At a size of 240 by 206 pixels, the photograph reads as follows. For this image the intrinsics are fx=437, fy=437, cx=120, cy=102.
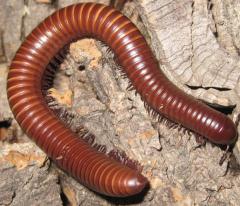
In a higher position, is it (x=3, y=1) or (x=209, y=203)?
(x=3, y=1)

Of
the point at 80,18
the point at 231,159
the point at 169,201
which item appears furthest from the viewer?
the point at 80,18

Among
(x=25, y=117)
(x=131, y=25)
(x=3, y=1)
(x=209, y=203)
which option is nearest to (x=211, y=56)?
(x=131, y=25)

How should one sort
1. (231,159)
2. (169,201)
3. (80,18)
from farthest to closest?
1. (80,18)
2. (231,159)
3. (169,201)

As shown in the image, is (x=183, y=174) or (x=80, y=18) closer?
(x=183, y=174)

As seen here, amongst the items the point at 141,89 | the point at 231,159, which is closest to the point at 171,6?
the point at 141,89

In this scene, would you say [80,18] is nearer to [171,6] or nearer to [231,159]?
[171,6]

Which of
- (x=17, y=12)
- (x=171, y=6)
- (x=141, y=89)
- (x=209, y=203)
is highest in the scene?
(x=171, y=6)
